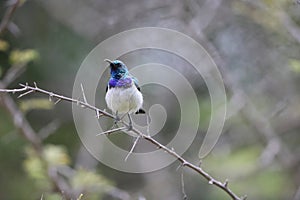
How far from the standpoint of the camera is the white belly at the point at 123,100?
3.66 metres

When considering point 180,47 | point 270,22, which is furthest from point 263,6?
point 180,47

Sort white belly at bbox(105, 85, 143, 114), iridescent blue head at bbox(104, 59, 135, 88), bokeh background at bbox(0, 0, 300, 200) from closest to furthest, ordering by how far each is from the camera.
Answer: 1. white belly at bbox(105, 85, 143, 114)
2. iridescent blue head at bbox(104, 59, 135, 88)
3. bokeh background at bbox(0, 0, 300, 200)

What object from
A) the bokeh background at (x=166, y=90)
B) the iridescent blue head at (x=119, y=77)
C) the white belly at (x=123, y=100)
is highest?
the bokeh background at (x=166, y=90)

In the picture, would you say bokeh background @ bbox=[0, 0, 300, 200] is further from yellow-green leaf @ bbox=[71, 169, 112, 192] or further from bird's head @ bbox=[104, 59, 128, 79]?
bird's head @ bbox=[104, 59, 128, 79]

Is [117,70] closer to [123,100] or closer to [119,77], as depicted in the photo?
[119,77]

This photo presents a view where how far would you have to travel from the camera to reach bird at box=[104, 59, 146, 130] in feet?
12.0

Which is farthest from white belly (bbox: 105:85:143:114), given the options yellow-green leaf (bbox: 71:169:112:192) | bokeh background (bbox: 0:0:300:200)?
bokeh background (bbox: 0:0:300:200)

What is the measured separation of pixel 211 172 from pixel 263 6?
3.02 metres

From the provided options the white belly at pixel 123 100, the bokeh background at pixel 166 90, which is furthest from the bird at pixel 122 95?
the bokeh background at pixel 166 90

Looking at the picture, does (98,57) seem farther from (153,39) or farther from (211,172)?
(211,172)

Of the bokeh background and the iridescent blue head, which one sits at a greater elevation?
the bokeh background

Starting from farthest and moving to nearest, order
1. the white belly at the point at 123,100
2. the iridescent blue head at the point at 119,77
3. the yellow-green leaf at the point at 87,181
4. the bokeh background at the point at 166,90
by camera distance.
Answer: the bokeh background at the point at 166,90 < the yellow-green leaf at the point at 87,181 < the iridescent blue head at the point at 119,77 < the white belly at the point at 123,100

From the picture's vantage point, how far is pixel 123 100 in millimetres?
3676

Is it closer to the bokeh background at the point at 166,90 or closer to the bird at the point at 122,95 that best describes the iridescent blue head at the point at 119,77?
the bird at the point at 122,95
